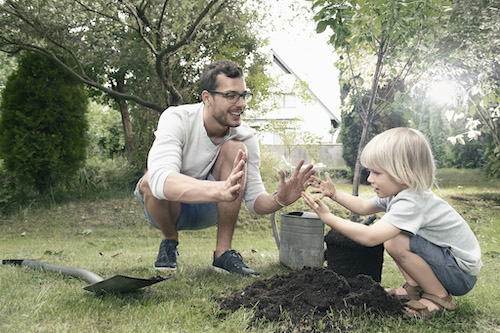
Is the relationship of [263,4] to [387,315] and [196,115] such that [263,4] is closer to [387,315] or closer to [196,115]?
[196,115]

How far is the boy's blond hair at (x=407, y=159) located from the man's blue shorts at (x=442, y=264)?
254 millimetres

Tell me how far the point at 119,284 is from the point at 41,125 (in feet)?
17.0

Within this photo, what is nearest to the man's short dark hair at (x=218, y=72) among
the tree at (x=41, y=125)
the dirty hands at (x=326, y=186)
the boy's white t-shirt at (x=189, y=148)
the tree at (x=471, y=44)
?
the boy's white t-shirt at (x=189, y=148)

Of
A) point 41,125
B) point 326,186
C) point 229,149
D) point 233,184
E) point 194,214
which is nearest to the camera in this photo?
point 233,184

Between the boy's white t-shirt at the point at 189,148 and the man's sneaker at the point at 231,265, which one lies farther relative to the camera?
the man's sneaker at the point at 231,265

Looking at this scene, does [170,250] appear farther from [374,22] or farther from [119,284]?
[374,22]

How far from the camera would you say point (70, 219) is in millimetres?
6125

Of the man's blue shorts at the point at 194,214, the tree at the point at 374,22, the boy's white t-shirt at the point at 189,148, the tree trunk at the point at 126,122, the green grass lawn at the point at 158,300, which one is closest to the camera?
the green grass lawn at the point at 158,300

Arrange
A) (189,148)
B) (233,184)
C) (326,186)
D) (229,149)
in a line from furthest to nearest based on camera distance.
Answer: (229,149) → (189,148) → (326,186) → (233,184)

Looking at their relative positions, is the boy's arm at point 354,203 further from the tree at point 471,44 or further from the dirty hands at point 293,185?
the tree at point 471,44

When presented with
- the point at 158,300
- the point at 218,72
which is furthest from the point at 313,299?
the point at 218,72

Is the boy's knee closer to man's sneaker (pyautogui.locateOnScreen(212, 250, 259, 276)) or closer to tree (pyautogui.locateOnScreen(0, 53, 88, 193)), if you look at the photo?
man's sneaker (pyautogui.locateOnScreen(212, 250, 259, 276))

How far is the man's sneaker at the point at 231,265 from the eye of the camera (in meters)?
2.67

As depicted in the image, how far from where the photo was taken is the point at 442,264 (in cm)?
194
